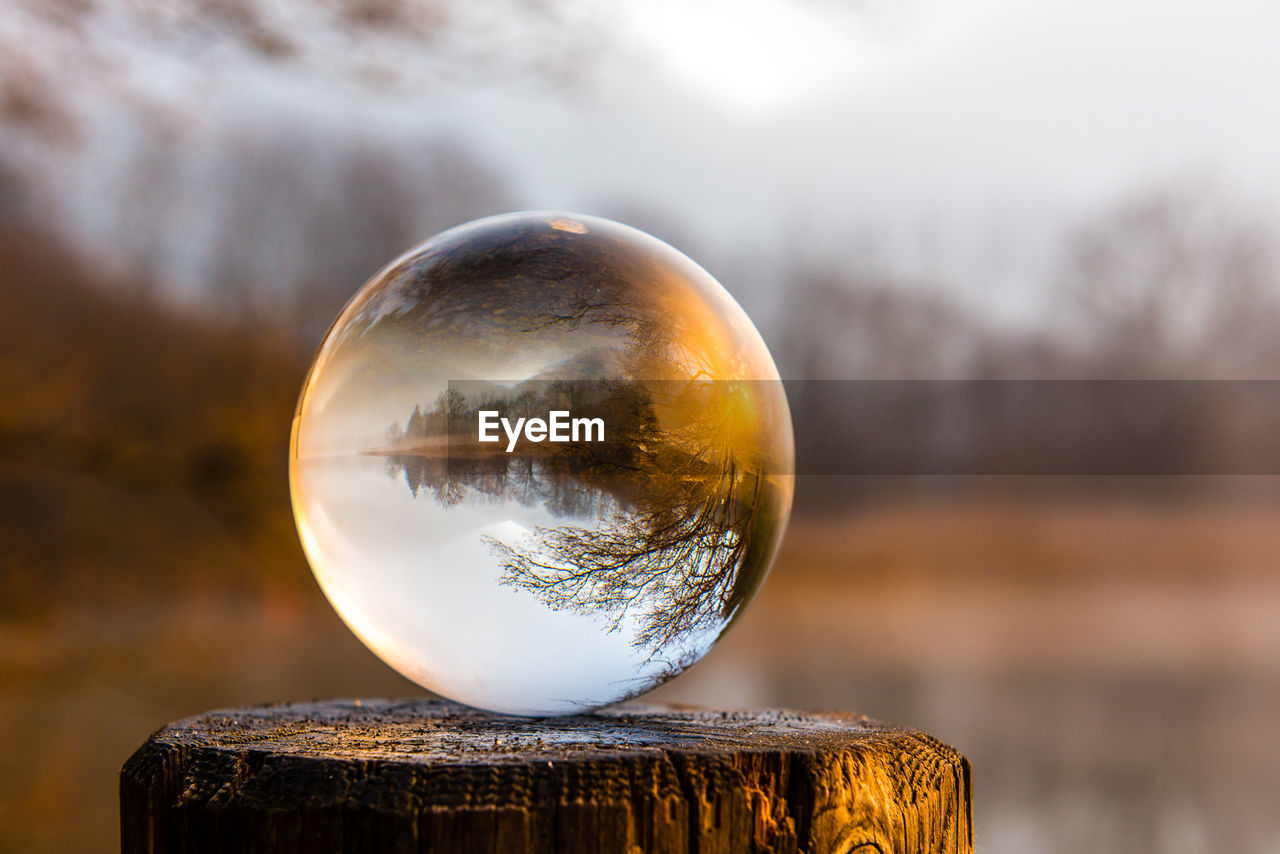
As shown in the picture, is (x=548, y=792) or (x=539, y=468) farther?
(x=539, y=468)

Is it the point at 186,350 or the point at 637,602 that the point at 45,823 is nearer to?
the point at 186,350

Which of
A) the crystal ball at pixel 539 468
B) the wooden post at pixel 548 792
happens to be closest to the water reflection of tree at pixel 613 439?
the crystal ball at pixel 539 468

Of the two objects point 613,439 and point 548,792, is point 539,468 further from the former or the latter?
point 548,792

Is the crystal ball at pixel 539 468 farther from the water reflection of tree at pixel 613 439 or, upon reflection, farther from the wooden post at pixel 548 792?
the wooden post at pixel 548 792

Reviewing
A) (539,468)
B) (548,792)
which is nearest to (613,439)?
(539,468)

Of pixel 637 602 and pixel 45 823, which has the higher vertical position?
pixel 637 602

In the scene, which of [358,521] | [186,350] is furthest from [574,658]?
[186,350]
